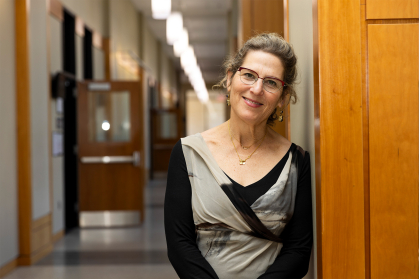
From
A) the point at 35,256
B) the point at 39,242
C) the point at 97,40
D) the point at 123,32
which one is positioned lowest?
the point at 35,256

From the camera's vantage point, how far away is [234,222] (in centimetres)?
153

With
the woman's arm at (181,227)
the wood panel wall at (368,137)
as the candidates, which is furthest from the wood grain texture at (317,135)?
the woman's arm at (181,227)

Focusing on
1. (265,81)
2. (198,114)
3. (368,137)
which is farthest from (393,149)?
(198,114)

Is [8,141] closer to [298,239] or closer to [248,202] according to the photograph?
[248,202]

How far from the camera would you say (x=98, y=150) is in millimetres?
6883

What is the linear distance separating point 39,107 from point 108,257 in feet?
6.67

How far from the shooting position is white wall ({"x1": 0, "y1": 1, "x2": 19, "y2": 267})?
4305 millimetres

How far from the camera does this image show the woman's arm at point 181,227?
154cm

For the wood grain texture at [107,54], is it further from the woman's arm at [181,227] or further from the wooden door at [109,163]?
the woman's arm at [181,227]

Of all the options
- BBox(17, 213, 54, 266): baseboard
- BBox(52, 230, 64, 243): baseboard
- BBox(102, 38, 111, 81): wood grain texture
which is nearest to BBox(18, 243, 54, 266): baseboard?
BBox(17, 213, 54, 266): baseboard

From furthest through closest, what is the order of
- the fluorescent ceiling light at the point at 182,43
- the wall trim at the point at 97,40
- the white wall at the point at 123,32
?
the fluorescent ceiling light at the point at 182,43
the white wall at the point at 123,32
the wall trim at the point at 97,40

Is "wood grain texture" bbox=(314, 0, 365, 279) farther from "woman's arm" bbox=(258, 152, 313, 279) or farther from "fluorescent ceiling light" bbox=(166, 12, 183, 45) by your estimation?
"fluorescent ceiling light" bbox=(166, 12, 183, 45)

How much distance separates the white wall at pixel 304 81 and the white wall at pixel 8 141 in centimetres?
346

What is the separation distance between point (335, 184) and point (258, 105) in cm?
43
